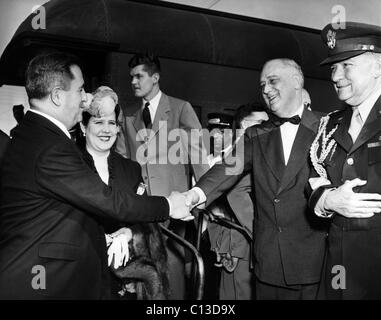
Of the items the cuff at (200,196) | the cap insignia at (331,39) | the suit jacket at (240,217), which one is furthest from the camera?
the suit jacket at (240,217)

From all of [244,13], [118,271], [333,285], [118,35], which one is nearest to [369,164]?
[333,285]

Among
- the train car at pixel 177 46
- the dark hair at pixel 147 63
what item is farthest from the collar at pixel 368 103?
the train car at pixel 177 46

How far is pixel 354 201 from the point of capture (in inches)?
77.2

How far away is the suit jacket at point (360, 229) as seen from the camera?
80.2 inches

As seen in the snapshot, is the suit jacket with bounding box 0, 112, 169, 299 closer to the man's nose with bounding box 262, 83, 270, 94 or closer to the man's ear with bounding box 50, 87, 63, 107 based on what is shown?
the man's ear with bounding box 50, 87, 63, 107

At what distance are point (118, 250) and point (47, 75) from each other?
1033 mm

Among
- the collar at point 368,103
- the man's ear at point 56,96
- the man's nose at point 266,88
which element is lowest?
the collar at point 368,103

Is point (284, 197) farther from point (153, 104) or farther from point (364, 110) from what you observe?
point (153, 104)

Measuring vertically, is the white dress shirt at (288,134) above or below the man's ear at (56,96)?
below

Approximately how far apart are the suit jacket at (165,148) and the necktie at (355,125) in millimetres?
1887

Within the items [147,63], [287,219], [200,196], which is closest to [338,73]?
[287,219]

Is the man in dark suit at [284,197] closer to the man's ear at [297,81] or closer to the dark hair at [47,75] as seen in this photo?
the man's ear at [297,81]

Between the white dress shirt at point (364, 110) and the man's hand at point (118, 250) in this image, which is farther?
the man's hand at point (118, 250)
